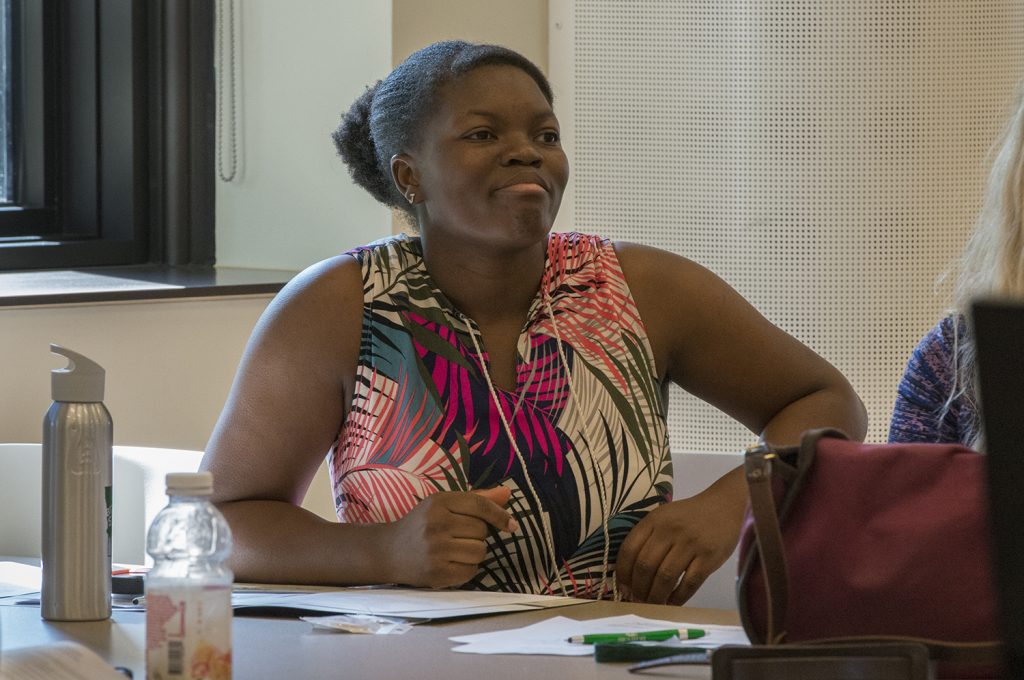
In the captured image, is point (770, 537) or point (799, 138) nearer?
point (770, 537)

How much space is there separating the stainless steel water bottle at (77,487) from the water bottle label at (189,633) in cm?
35

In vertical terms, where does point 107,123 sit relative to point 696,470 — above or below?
above

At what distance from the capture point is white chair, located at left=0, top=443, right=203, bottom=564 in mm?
2092

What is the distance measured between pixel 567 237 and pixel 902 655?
1083 millimetres

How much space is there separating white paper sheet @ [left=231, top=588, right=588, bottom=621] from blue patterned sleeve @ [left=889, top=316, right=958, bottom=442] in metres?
0.76

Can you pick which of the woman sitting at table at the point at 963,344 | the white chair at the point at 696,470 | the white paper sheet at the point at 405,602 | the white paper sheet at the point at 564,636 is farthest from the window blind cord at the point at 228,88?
the white paper sheet at the point at 564,636

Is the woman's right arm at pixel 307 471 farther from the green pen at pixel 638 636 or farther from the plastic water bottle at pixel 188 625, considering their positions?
the plastic water bottle at pixel 188 625

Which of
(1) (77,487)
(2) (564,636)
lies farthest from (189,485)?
(2) (564,636)

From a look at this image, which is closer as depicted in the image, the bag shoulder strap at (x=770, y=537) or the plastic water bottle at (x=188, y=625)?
the plastic water bottle at (x=188, y=625)

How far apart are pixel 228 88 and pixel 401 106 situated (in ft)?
4.04

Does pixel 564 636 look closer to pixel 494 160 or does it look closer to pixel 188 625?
pixel 188 625

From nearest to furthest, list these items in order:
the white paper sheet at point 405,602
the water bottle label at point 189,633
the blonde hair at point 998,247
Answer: the water bottle label at point 189,633 → the white paper sheet at point 405,602 → the blonde hair at point 998,247

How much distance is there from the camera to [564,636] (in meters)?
1.41

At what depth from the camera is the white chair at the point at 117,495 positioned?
2.09 meters
